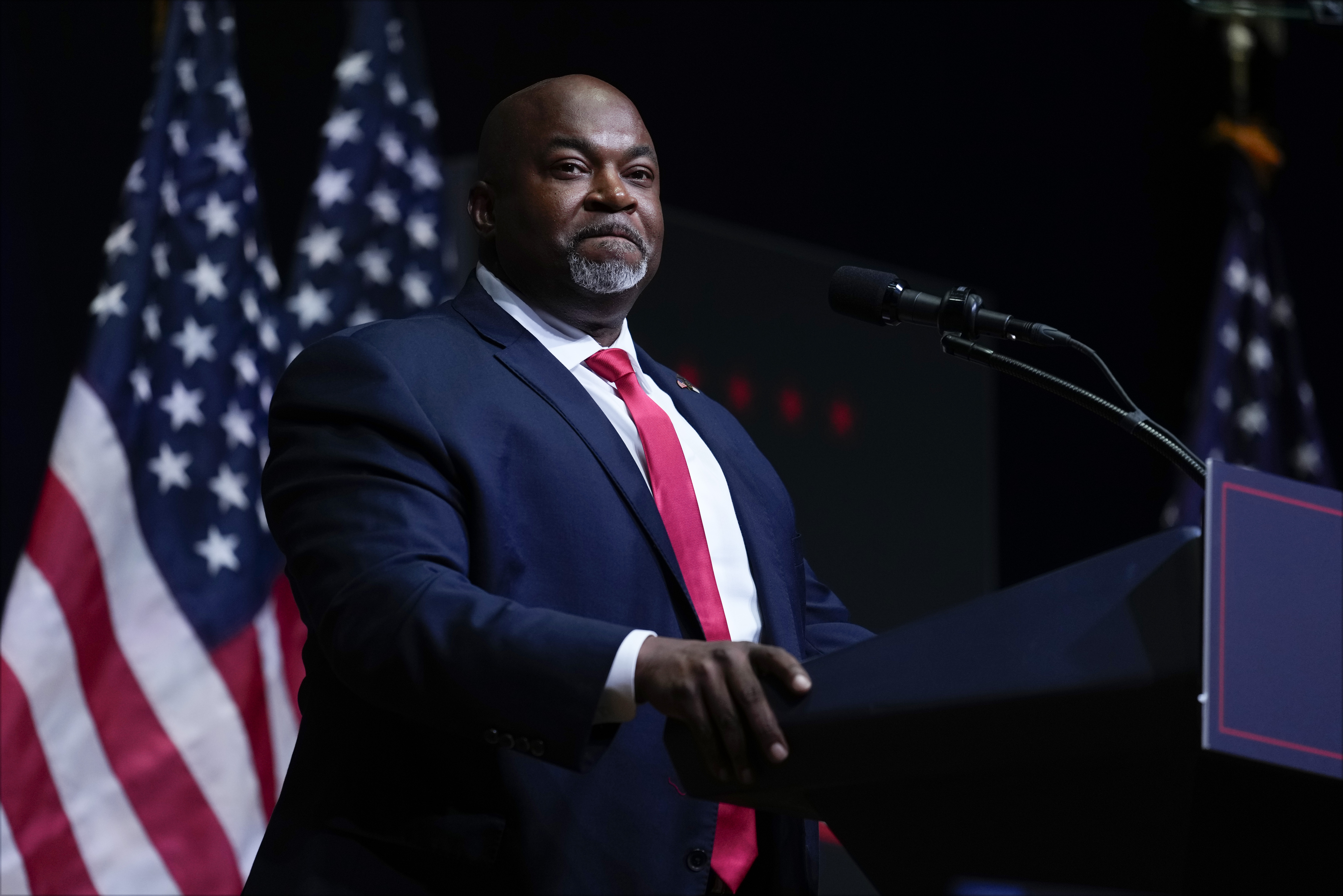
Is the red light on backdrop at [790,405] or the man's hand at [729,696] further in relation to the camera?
the red light on backdrop at [790,405]

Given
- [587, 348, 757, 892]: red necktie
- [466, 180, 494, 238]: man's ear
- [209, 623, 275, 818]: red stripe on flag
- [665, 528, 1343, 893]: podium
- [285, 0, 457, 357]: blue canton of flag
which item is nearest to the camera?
[665, 528, 1343, 893]: podium

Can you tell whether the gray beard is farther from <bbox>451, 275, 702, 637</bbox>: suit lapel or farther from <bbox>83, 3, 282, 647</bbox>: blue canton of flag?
<bbox>83, 3, 282, 647</bbox>: blue canton of flag

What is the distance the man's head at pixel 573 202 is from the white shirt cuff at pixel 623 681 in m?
A: 0.66

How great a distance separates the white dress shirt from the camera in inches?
61.0

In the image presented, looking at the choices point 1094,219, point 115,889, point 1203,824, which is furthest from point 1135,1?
point 1203,824

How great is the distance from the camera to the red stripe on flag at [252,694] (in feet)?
9.61

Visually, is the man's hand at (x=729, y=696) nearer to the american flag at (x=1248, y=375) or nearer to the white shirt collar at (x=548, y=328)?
the white shirt collar at (x=548, y=328)

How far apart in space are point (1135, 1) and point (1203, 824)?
4286mm

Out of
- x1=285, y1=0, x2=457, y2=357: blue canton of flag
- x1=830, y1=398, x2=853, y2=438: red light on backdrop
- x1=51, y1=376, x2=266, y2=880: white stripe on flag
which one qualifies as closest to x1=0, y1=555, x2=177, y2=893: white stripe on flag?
x1=51, y1=376, x2=266, y2=880: white stripe on flag

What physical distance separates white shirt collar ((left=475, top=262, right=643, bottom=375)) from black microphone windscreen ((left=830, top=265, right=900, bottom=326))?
0.89 ft

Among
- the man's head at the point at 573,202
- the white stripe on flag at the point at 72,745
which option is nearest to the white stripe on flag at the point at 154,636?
the white stripe on flag at the point at 72,745

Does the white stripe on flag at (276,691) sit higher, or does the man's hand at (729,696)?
the man's hand at (729,696)

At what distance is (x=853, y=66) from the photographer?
4.23m

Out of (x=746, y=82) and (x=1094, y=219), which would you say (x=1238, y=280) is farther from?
(x=746, y=82)
